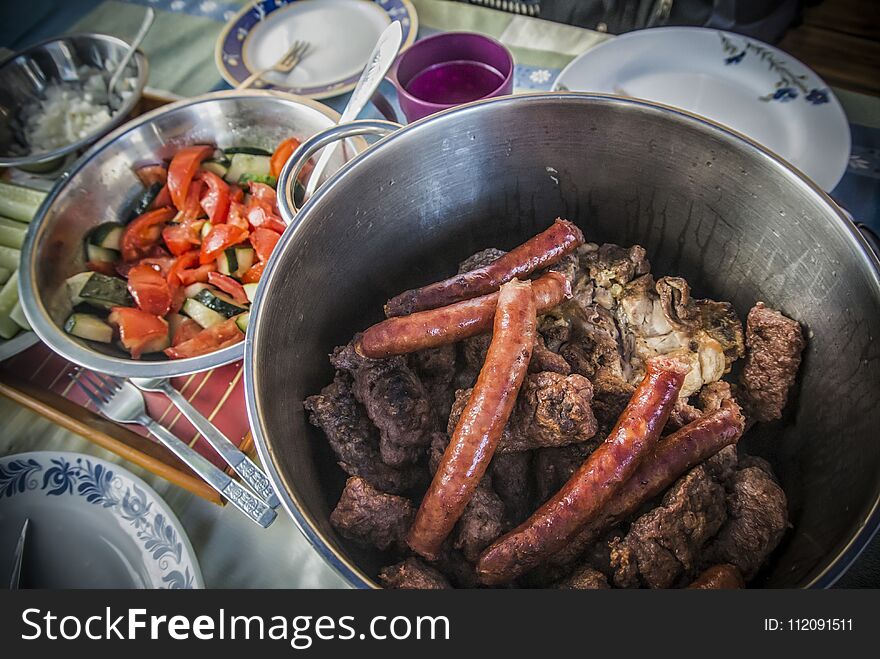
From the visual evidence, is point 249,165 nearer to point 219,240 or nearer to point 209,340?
point 219,240

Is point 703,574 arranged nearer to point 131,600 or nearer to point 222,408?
point 131,600

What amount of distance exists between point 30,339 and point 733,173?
206 centimetres

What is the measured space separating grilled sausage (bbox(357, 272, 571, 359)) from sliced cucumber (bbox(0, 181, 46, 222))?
1.65 m

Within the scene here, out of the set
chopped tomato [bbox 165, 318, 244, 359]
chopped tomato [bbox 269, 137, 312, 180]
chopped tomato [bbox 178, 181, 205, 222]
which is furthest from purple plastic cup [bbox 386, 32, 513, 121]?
chopped tomato [bbox 165, 318, 244, 359]

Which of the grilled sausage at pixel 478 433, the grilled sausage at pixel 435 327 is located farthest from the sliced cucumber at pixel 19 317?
the grilled sausage at pixel 478 433

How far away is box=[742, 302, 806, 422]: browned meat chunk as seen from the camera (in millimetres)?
1292

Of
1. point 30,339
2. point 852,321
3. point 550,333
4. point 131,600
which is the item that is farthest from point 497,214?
point 30,339

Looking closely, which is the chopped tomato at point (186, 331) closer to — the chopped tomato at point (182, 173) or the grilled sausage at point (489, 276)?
the chopped tomato at point (182, 173)

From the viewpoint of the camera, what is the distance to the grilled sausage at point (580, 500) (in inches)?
42.4

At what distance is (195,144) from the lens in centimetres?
223

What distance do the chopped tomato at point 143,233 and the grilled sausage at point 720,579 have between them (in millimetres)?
2006

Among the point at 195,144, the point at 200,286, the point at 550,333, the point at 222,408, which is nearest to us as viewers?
the point at 550,333

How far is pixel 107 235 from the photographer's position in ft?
6.80

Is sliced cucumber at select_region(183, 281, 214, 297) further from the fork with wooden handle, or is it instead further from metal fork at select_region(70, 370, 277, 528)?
the fork with wooden handle
